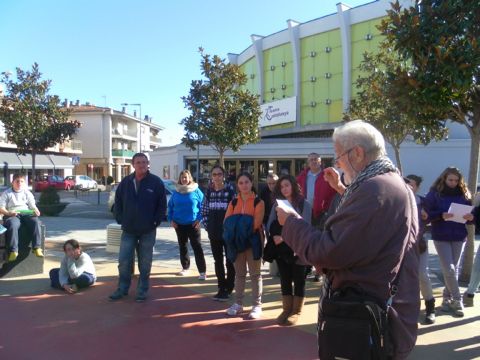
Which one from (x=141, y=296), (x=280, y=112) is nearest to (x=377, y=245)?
(x=141, y=296)

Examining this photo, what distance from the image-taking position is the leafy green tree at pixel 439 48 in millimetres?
5824

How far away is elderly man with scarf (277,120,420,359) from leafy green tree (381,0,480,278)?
171 inches

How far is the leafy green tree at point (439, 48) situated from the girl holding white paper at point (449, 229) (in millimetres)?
1256

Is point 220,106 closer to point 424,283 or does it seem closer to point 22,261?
point 22,261

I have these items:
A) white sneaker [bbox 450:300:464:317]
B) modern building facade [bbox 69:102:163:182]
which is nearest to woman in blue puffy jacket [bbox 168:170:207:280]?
white sneaker [bbox 450:300:464:317]

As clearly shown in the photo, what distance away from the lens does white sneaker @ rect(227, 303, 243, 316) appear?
5191 mm

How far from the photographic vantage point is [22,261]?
22.9 feet

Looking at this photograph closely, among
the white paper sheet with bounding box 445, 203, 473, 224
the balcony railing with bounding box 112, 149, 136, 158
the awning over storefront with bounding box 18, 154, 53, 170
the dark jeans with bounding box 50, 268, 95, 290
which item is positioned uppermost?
the balcony railing with bounding box 112, 149, 136, 158

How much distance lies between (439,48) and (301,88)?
28.4 meters

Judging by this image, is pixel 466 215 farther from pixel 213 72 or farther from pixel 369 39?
pixel 369 39

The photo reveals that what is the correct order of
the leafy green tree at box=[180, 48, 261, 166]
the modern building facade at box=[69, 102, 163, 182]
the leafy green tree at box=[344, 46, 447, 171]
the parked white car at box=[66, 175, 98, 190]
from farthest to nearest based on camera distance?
1. the modern building facade at box=[69, 102, 163, 182]
2. the parked white car at box=[66, 175, 98, 190]
3. the leafy green tree at box=[180, 48, 261, 166]
4. the leafy green tree at box=[344, 46, 447, 171]

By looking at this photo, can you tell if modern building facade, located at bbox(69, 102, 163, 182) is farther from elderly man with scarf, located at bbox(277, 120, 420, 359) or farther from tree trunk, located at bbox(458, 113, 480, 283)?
elderly man with scarf, located at bbox(277, 120, 420, 359)

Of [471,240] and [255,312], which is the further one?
[471,240]

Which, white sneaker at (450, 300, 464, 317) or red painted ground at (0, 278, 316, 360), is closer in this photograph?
red painted ground at (0, 278, 316, 360)
